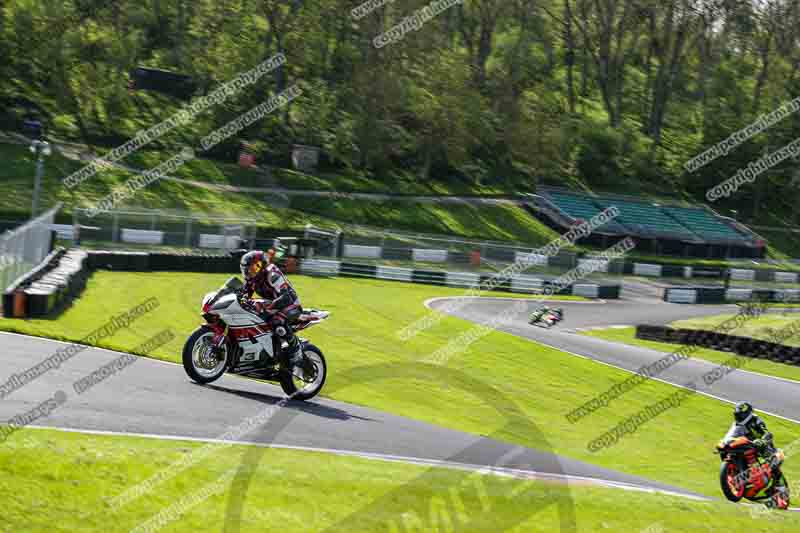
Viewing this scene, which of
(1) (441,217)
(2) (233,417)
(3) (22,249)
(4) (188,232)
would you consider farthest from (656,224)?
(2) (233,417)

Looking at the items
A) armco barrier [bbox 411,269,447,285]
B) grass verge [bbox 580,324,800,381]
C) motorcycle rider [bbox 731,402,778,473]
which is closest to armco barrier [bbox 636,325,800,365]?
grass verge [bbox 580,324,800,381]

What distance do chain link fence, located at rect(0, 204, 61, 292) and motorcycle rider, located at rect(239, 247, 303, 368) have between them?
875cm

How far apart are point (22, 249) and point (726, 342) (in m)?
19.9

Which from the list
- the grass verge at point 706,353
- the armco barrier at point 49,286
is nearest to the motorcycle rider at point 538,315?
the grass verge at point 706,353

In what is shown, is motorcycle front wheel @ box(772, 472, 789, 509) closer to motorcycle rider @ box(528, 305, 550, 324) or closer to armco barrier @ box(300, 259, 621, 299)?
motorcycle rider @ box(528, 305, 550, 324)

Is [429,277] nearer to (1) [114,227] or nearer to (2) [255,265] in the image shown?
(1) [114,227]

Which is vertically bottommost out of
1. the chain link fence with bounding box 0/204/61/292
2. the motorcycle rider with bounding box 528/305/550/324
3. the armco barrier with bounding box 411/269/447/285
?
the motorcycle rider with bounding box 528/305/550/324

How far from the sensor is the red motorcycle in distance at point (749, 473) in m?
13.9

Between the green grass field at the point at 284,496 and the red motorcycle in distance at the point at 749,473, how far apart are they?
8.96ft

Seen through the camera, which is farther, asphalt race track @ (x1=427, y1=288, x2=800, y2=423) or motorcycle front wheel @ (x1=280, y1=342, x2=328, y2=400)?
asphalt race track @ (x1=427, y1=288, x2=800, y2=423)

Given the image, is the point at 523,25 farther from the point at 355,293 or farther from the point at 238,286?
the point at 238,286

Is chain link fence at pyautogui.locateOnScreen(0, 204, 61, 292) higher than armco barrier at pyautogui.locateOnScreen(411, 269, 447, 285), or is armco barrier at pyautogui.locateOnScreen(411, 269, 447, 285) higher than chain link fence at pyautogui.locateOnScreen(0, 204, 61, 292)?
chain link fence at pyautogui.locateOnScreen(0, 204, 61, 292)

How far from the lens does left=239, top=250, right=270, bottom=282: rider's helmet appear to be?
13.9m

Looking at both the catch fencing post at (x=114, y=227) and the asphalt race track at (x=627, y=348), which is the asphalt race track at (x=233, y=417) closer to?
the asphalt race track at (x=627, y=348)
